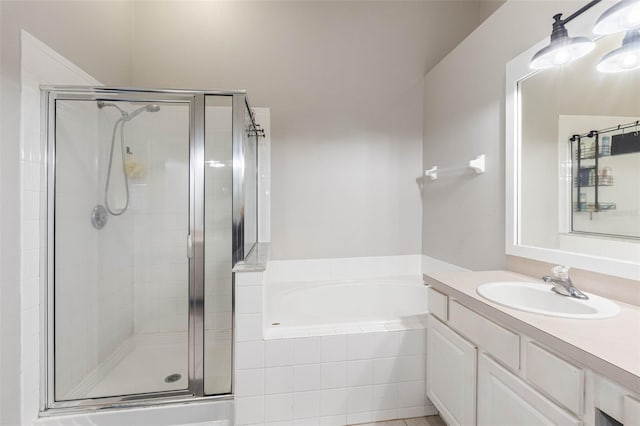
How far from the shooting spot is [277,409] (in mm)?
1476

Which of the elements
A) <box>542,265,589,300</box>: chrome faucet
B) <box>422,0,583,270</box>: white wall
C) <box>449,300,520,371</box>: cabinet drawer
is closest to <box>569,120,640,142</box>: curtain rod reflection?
<box>422,0,583,270</box>: white wall

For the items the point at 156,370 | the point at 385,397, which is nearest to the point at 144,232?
the point at 156,370

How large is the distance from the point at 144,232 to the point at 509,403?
2.10 metres

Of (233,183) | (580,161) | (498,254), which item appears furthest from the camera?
(498,254)

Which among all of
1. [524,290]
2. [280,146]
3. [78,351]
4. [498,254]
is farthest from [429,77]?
[78,351]

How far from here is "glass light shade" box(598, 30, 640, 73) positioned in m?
1.00

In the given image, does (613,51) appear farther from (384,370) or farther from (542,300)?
(384,370)

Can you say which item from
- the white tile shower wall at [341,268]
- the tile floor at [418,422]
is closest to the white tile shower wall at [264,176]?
the white tile shower wall at [341,268]

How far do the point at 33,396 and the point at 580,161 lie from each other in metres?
2.74

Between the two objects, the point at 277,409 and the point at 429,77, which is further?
the point at 429,77

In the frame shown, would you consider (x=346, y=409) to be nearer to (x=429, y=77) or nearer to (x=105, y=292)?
(x=105, y=292)

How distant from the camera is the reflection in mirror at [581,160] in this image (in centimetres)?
109

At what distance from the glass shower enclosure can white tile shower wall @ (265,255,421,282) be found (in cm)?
87

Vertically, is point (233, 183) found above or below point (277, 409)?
above
